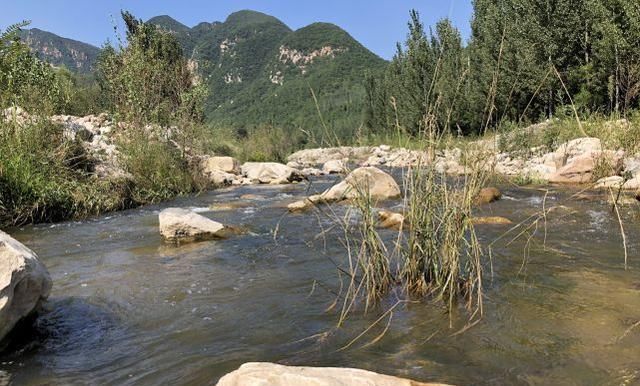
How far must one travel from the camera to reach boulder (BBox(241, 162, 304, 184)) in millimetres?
16688

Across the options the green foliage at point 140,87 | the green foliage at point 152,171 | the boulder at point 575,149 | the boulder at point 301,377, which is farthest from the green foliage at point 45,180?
the boulder at point 575,149

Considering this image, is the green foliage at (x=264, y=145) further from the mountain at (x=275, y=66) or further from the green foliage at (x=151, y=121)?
the mountain at (x=275, y=66)

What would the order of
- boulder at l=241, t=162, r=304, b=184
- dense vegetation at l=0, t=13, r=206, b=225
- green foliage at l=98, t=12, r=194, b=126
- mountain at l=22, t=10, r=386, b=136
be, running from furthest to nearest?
mountain at l=22, t=10, r=386, b=136 → boulder at l=241, t=162, r=304, b=184 → green foliage at l=98, t=12, r=194, b=126 → dense vegetation at l=0, t=13, r=206, b=225

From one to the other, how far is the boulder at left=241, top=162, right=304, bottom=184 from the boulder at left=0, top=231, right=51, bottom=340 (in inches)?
516

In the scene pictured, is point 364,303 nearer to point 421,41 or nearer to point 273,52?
point 421,41

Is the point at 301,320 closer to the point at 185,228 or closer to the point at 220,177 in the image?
the point at 185,228

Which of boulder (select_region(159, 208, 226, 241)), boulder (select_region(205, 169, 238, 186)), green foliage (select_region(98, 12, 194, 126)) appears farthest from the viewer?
boulder (select_region(205, 169, 238, 186))

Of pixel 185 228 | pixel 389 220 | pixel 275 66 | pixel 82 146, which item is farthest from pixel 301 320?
pixel 275 66

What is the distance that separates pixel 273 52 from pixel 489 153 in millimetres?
146605

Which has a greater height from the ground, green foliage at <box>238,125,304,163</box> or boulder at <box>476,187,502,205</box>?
green foliage at <box>238,125,304,163</box>

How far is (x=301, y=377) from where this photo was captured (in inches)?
82.4

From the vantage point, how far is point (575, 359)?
280 cm

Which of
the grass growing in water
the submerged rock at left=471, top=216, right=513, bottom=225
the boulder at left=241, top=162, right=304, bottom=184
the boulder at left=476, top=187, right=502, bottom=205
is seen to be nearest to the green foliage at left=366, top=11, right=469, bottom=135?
the boulder at left=241, top=162, right=304, bottom=184

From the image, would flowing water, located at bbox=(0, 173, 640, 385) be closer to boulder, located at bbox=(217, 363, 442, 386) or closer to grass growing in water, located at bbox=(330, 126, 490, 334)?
grass growing in water, located at bbox=(330, 126, 490, 334)
